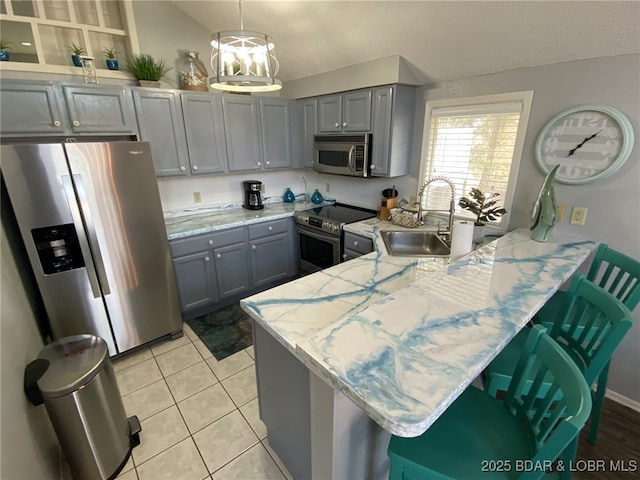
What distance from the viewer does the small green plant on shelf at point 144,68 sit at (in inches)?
102

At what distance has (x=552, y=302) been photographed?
6.17 ft

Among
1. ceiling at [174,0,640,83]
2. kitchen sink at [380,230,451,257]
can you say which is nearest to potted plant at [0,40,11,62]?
ceiling at [174,0,640,83]

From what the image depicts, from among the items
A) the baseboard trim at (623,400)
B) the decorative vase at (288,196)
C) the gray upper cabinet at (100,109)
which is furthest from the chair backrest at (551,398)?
the decorative vase at (288,196)

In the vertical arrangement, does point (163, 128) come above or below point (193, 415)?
above

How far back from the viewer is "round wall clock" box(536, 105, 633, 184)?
6.02 feet

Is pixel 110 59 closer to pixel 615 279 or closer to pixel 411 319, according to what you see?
pixel 411 319

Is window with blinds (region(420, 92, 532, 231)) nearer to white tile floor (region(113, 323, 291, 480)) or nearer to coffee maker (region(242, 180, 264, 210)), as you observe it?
coffee maker (region(242, 180, 264, 210))

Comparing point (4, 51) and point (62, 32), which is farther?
point (62, 32)

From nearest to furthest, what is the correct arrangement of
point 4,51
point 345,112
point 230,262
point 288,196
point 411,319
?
Result: point 411,319 → point 4,51 → point 345,112 → point 230,262 → point 288,196

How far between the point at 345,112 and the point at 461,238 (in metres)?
1.71

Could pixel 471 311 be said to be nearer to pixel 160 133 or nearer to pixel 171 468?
pixel 171 468

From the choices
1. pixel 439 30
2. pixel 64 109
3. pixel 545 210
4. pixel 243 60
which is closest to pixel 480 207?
pixel 545 210

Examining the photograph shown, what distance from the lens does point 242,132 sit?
315cm

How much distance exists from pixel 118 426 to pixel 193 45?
3.28 m
